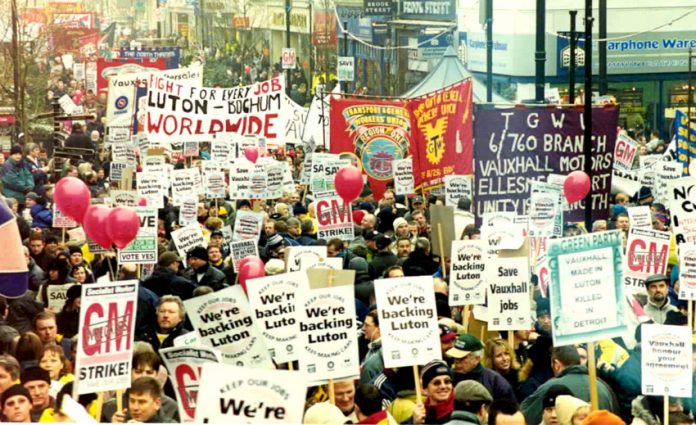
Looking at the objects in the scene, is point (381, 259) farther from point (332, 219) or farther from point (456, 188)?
point (456, 188)

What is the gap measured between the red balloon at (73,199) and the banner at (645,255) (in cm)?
597

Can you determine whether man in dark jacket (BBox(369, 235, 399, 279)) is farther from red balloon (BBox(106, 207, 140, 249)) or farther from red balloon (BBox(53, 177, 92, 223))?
red balloon (BBox(53, 177, 92, 223))

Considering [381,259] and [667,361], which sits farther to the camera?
[381,259]

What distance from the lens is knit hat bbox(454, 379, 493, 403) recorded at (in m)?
10.3

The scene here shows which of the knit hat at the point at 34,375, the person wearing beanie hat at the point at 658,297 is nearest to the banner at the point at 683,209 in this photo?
the person wearing beanie hat at the point at 658,297

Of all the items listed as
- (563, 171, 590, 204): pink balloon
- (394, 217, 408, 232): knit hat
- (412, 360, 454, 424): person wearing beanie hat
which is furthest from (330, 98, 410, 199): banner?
(412, 360, 454, 424): person wearing beanie hat

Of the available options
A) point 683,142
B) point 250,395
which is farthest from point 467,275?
point 683,142

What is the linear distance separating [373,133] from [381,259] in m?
9.02

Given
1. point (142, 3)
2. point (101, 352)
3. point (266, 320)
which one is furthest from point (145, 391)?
point (142, 3)

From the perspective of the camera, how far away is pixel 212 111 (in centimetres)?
2394

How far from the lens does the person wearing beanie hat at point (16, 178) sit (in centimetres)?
2734

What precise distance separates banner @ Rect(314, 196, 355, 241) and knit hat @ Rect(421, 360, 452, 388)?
8.24 meters

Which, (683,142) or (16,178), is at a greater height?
(683,142)

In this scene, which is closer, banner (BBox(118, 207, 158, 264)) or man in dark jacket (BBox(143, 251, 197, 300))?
man in dark jacket (BBox(143, 251, 197, 300))
